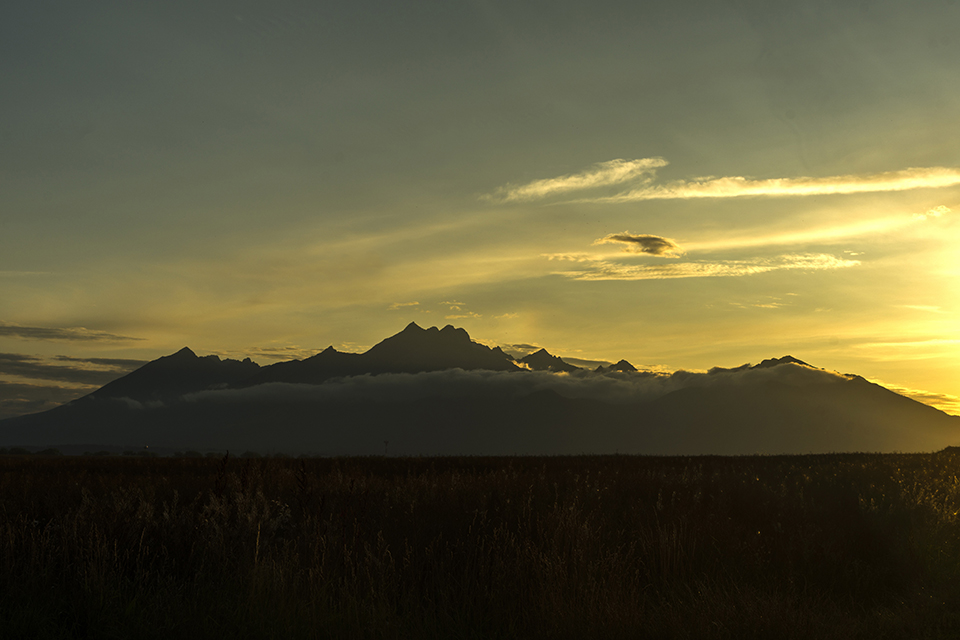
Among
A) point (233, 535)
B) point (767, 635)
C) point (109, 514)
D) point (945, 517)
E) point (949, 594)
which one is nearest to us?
point (767, 635)

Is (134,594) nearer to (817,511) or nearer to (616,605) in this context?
(616,605)

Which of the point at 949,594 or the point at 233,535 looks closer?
the point at 949,594

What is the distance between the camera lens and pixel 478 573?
883 centimetres

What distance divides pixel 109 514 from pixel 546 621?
719 centimetres

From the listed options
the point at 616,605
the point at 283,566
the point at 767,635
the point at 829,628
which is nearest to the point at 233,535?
the point at 283,566

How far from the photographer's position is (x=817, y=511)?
1339 cm

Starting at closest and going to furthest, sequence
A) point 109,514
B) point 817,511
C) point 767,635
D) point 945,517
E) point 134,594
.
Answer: point 767,635 < point 134,594 < point 109,514 < point 945,517 < point 817,511

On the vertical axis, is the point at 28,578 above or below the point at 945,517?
below

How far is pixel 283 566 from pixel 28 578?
2.96 m

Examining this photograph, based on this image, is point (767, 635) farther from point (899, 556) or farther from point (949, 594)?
point (899, 556)

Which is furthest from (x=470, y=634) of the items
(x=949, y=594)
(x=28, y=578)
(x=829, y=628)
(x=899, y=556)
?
(x=899, y=556)

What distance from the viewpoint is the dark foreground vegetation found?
21.8ft

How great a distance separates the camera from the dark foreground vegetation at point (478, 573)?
21.8 feet

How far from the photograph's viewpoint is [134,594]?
7.47m
